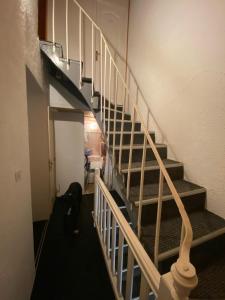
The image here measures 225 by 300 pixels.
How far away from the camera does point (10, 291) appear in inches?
39.7

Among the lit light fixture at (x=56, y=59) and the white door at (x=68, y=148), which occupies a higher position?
the lit light fixture at (x=56, y=59)

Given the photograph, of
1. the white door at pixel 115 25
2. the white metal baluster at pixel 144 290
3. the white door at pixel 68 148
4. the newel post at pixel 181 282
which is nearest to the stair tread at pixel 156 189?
the white metal baluster at pixel 144 290

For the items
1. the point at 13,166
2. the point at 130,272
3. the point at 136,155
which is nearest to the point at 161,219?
the point at 130,272

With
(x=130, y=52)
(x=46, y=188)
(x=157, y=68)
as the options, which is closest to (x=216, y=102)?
(x=157, y=68)

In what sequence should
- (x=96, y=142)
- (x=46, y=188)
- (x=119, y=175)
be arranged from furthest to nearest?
(x=96, y=142) → (x=46, y=188) → (x=119, y=175)

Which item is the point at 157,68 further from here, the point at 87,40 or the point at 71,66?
the point at 87,40

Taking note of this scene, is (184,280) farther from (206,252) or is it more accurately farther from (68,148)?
(68,148)

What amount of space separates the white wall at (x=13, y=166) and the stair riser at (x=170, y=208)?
3.17 ft

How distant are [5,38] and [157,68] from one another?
195 cm

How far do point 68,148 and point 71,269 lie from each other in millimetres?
2103

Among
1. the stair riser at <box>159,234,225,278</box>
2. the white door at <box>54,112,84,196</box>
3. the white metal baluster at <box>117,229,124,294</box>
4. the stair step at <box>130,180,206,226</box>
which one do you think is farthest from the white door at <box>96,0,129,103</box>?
the stair riser at <box>159,234,225,278</box>

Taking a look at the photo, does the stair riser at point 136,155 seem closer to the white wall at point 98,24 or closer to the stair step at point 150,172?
the stair step at point 150,172

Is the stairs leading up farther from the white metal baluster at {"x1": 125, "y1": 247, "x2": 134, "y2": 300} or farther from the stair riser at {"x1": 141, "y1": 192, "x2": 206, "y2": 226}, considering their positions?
the white metal baluster at {"x1": 125, "y1": 247, "x2": 134, "y2": 300}

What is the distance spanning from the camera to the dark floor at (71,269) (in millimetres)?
1489
